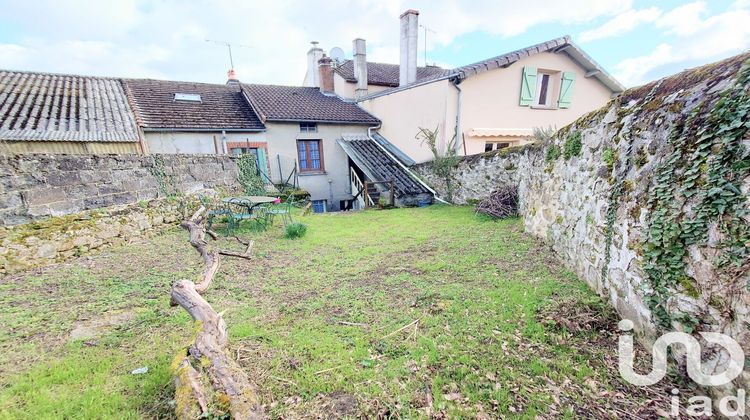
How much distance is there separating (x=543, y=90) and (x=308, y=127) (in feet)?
32.0

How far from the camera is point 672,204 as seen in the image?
2074 mm

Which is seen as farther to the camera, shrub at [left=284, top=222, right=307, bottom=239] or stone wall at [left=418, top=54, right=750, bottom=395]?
shrub at [left=284, top=222, right=307, bottom=239]

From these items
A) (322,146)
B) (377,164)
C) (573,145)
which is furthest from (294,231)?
(322,146)

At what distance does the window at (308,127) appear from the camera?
12.2m

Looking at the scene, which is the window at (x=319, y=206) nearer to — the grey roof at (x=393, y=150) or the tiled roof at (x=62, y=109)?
the grey roof at (x=393, y=150)

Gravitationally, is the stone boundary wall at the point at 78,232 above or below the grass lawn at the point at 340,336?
above

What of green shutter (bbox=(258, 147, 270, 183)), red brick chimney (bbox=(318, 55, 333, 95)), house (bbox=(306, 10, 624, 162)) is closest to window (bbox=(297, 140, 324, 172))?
green shutter (bbox=(258, 147, 270, 183))

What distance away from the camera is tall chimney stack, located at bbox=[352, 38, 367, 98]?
1294cm

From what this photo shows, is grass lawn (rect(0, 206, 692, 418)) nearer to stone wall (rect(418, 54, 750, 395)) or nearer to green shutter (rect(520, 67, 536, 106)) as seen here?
stone wall (rect(418, 54, 750, 395))

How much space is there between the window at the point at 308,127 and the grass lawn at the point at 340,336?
28.4 feet

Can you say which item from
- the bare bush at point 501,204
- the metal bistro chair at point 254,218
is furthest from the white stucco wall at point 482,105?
the metal bistro chair at point 254,218

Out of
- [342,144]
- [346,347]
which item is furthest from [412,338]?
[342,144]

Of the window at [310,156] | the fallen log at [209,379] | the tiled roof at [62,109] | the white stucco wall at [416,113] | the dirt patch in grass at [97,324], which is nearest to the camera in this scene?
the fallen log at [209,379]

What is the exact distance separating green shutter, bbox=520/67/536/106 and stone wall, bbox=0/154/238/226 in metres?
11.0
